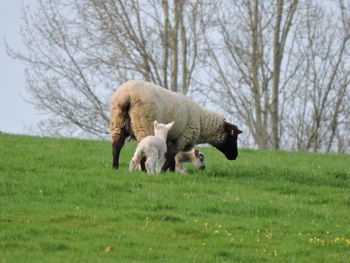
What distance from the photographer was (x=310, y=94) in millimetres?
48062

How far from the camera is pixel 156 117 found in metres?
19.3

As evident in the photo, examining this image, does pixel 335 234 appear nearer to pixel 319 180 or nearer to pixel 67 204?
pixel 67 204

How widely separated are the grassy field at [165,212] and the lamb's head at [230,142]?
470 mm

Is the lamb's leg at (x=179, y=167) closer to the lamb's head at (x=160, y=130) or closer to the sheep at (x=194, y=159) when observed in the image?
the sheep at (x=194, y=159)

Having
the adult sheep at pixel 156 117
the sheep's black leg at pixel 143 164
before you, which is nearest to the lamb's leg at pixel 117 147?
the adult sheep at pixel 156 117

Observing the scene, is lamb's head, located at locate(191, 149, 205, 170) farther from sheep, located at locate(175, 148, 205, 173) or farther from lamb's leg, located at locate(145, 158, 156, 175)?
lamb's leg, located at locate(145, 158, 156, 175)

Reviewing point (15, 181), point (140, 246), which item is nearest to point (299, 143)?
point (15, 181)

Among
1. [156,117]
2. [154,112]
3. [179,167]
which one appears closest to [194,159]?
[179,167]

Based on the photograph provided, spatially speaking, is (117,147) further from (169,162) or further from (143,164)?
(169,162)

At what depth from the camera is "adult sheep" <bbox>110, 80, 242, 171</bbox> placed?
62.8ft

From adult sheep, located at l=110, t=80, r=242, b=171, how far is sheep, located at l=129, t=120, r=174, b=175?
1.28 ft

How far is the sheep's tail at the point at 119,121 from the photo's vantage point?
62.9ft

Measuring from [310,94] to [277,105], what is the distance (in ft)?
6.23

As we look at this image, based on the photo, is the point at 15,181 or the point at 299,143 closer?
the point at 15,181
